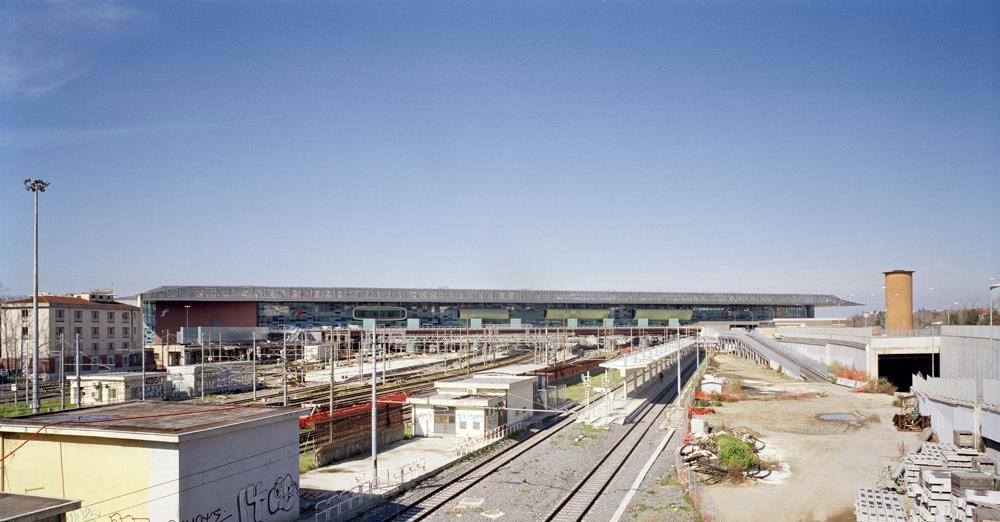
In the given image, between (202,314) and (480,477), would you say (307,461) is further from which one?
(202,314)

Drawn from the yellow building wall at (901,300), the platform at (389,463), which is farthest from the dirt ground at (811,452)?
the yellow building wall at (901,300)

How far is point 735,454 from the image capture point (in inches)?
999

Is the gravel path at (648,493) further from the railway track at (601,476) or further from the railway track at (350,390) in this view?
the railway track at (350,390)

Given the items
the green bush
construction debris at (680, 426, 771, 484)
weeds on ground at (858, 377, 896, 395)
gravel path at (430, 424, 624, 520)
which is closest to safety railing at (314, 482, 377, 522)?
gravel path at (430, 424, 624, 520)

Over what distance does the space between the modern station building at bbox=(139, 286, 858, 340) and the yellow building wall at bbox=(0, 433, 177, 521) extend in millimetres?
76853

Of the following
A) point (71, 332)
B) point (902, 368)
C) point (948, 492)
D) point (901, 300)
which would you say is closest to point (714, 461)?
point (948, 492)

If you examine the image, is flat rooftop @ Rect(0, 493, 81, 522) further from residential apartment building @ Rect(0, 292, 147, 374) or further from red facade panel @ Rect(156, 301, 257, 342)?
red facade panel @ Rect(156, 301, 257, 342)

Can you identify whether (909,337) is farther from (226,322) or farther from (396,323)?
(226,322)

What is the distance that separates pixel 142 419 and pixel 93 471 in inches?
73.3

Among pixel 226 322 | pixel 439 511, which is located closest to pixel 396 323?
pixel 226 322

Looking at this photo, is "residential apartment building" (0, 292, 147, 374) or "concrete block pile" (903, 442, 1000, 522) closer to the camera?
"concrete block pile" (903, 442, 1000, 522)

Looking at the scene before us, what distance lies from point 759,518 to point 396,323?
87.1 metres

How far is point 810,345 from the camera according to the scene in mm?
71062

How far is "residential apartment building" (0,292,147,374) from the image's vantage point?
61.4 meters
